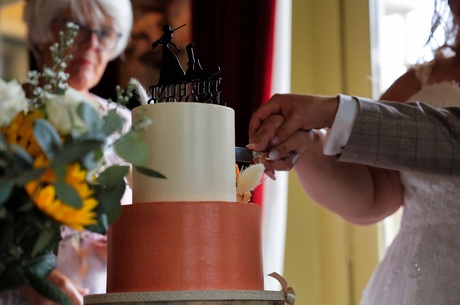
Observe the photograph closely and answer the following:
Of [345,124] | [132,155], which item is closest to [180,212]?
[132,155]

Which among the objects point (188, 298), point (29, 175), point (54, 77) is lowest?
point (188, 298)

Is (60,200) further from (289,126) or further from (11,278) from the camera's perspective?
(289,126)

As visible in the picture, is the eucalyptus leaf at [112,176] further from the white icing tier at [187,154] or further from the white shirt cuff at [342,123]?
the white shirt cuff at [342,123]

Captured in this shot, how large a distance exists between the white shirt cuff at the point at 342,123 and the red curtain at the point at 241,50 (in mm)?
1173

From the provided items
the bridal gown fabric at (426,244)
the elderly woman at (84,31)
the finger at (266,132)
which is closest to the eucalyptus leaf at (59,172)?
the finger at (266,132)

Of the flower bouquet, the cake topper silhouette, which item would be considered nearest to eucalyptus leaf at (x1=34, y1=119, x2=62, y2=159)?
the flower bouquet

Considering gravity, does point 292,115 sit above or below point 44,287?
above

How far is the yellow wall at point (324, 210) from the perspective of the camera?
8.07 feet

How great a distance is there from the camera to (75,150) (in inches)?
25.4

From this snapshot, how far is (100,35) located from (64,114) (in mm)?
1756

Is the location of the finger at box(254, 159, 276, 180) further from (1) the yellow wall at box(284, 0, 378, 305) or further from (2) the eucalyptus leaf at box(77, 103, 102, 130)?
(1) the yellow wall at box(284, 0, 378, 305)

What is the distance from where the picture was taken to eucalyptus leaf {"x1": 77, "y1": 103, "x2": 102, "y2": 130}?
0.67 metres

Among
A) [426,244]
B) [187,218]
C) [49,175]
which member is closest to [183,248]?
[187,218]

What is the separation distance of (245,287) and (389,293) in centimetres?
66
